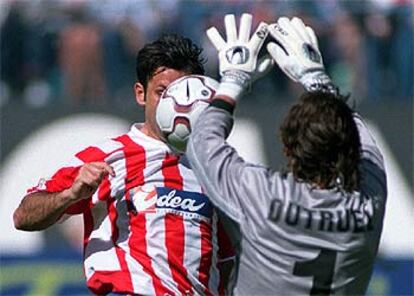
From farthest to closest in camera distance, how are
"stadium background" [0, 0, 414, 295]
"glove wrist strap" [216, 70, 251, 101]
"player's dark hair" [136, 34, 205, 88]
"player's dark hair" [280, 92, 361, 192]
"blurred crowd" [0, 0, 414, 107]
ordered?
1. "blurred crowd" [0, 0, 414, 107]
2. "stadium background" [0, 0, 414, 295]
3. "player's dark hair" [136, 34, 205, 88]
4. "glove wrist strap" [216, 70, 251, 101]
5. "player's dark hair" [280, 92, 361, 192]

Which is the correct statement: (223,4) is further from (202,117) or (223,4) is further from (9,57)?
(202,117)

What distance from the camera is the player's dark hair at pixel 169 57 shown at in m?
6.02

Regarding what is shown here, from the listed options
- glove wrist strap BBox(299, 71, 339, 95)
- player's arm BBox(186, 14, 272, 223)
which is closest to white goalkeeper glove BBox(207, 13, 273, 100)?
player's arm BBox(186, 14, 272, 223)

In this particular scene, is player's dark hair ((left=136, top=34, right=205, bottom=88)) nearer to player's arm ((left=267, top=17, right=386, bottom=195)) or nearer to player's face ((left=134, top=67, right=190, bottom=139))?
player's face ((left=134, top=67, right=190, bottom=139))

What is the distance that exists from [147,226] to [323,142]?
4.15ft

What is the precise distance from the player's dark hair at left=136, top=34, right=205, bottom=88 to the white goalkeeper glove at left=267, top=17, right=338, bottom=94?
942 millimetres

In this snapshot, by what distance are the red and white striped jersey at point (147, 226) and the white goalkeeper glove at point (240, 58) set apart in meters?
0.88

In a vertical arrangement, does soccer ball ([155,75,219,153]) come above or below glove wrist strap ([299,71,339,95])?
below

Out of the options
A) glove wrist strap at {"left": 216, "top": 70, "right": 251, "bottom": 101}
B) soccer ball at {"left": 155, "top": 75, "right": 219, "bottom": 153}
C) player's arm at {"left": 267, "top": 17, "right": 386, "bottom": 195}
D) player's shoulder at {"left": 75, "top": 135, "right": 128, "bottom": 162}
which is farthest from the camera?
player's shoulder at {"left": 75, "top": 135, "right": 128, "bottom": 162}

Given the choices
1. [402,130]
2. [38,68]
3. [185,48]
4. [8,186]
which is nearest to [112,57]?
[38,68]

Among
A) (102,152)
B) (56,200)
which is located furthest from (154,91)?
(56,200)

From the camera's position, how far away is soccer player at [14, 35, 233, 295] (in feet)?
18.8

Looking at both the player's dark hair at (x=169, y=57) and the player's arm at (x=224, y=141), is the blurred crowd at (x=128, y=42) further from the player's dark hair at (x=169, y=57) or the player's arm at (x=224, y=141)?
the player's arm at (x=224, y=141)

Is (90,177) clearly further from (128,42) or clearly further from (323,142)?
(128,42)
